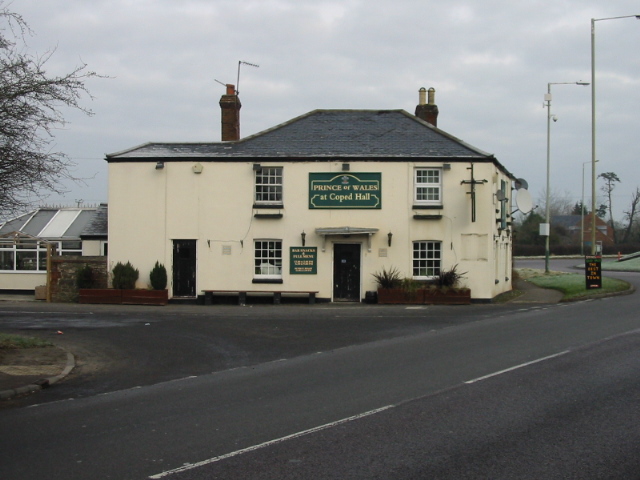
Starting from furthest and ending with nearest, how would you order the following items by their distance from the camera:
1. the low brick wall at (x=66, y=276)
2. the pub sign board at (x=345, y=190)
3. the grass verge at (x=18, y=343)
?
1. the low brick wall at (x=66, y=276)
2. the pub sign board at (x=345, y=190)
3. the grass verge at (x=18, y=343)

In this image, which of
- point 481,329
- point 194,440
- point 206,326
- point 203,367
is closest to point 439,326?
point 481,329

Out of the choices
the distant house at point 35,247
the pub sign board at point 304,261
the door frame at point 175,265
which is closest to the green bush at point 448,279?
the pub sign board at point 304,261

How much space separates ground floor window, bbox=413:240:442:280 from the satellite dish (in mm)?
4552

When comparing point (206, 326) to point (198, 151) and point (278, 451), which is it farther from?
point (278, 451)

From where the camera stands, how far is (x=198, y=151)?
87.5ft

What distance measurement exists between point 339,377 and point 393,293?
14439 mm

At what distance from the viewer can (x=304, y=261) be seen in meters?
25.8

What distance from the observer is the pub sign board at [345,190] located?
2572 centimetres

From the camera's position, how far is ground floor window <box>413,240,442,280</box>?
2578 cm

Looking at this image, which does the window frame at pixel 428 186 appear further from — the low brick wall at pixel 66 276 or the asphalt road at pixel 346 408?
the low brick wall at pixel 66 276

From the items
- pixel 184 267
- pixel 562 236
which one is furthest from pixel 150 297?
pixel 562 236

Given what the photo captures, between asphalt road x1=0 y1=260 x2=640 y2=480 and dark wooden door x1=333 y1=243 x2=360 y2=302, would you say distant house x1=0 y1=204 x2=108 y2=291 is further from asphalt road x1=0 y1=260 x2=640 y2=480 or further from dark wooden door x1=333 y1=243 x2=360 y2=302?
asphalt road x1=0 y1=260 x2=640 y2=480

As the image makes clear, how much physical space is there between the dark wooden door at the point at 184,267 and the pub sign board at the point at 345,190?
505 centimetres

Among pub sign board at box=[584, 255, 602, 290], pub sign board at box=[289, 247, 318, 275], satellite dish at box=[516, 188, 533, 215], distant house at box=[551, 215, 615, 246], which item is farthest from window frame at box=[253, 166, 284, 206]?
distant house at box=[551, 215, 615, 246]
